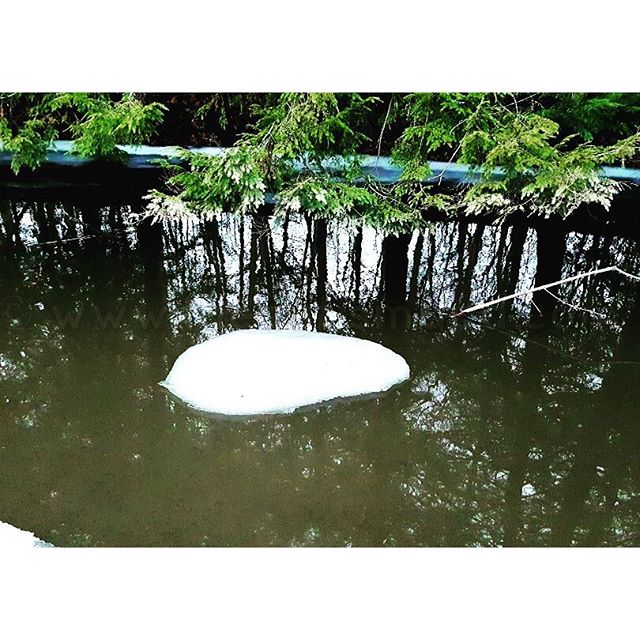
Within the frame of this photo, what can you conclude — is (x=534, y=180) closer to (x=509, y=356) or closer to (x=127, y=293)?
(x=509, y=356)

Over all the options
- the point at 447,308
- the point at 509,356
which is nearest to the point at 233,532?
the point at 509,356

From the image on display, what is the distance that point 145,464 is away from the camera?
316 centimetres

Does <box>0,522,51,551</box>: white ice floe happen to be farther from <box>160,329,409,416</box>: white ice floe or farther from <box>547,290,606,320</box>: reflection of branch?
<box>547,290,606,320</box>: reflection of branch

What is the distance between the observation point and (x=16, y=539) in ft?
8.74

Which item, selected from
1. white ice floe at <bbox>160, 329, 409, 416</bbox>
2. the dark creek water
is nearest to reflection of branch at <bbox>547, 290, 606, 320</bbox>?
the dark creek water

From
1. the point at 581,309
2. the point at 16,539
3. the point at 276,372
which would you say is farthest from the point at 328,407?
the point at 581,309

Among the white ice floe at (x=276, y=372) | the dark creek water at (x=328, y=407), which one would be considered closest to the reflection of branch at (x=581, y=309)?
the dark creek water at (x=328, y=407)

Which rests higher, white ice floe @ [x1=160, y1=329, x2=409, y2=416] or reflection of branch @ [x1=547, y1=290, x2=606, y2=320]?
reflection of branch @ [x1=547, y1=290, x2=606, y2=320]

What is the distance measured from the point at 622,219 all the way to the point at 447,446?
4726 mm

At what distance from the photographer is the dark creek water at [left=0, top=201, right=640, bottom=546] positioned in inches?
114

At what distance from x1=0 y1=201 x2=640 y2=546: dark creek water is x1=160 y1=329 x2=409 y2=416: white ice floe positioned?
0.12m

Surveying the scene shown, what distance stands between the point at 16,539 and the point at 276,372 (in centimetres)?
169

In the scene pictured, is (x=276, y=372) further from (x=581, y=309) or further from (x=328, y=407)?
(x=581, y=309)

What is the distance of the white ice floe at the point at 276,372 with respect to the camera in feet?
11.8
